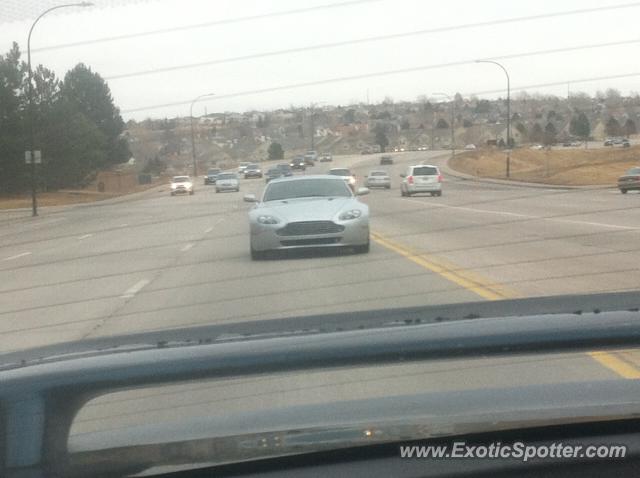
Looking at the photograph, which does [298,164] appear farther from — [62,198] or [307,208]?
[307,208]

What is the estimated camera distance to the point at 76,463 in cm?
251

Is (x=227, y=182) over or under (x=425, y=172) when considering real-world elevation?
under

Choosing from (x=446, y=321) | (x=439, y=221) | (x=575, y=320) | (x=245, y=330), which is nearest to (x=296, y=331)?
(x=245, y=330)

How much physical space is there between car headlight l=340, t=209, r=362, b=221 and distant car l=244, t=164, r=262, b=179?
43.7m

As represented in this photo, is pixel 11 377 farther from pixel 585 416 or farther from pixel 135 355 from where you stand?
pixel 585 416

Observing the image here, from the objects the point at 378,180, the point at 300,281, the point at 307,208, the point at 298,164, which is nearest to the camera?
the point at 300,281

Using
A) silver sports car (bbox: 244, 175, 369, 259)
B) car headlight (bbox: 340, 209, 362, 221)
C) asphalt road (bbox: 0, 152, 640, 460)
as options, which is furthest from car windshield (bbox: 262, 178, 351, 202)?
car headlight (bbox: 340, 209, 362, 221)

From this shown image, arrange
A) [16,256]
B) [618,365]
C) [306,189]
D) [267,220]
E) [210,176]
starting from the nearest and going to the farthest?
[618,365] → [267,220] → [306,189] → [16,256] → [210,176]

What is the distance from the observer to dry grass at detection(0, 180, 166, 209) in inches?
1933

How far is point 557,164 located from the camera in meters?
51.9

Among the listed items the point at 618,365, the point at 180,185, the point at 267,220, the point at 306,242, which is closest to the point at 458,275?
the point at 306,242

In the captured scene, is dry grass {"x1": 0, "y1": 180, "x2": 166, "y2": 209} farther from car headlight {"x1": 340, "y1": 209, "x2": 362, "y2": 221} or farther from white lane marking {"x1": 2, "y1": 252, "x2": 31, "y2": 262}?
car headlight {"x1": 340, "y1": 209, "x2": 362, "y2": 221}

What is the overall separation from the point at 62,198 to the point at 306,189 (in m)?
37.4

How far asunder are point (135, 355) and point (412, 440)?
80 centimetres
